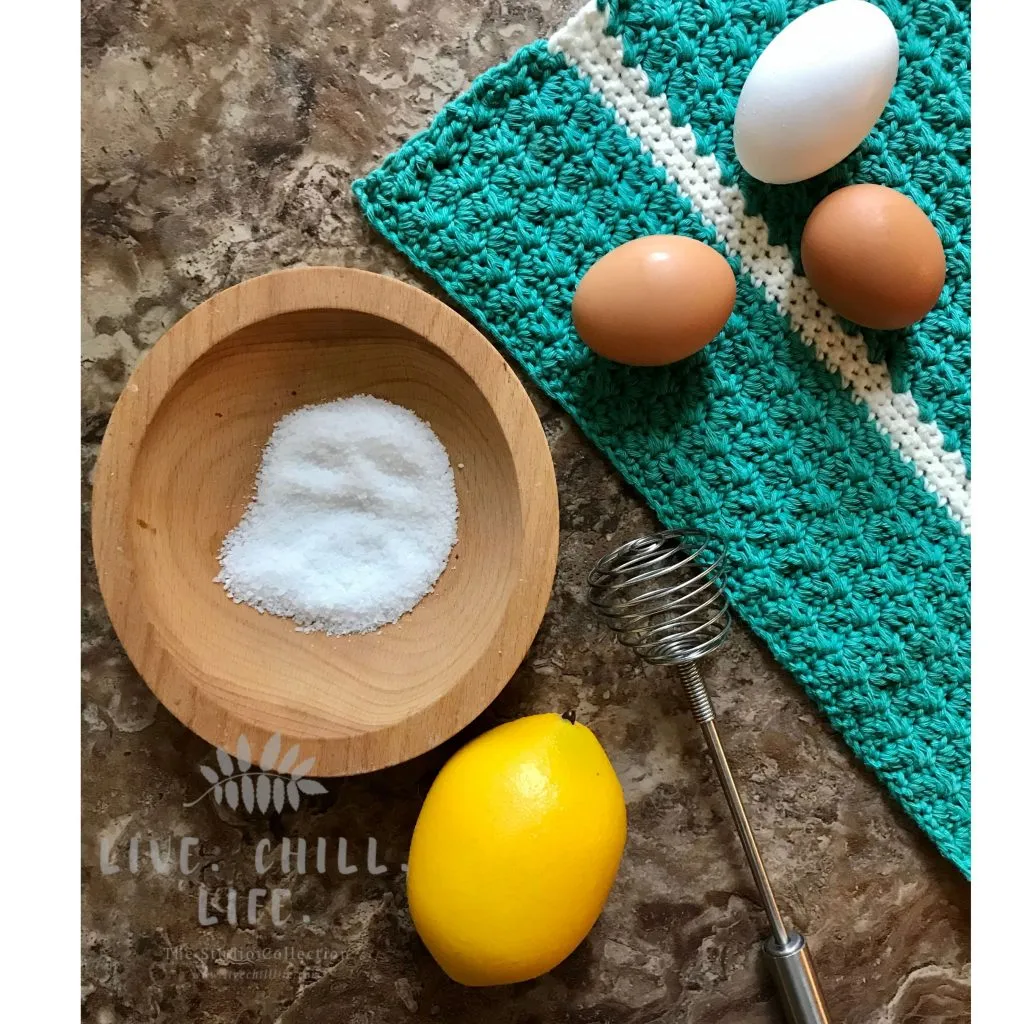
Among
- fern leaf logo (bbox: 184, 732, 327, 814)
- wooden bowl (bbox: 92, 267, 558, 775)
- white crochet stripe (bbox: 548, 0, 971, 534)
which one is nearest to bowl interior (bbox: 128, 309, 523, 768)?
wooden bowl (bbox: 92, 267, 558, 775)

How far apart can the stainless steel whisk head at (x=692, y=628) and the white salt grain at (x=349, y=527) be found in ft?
0.49

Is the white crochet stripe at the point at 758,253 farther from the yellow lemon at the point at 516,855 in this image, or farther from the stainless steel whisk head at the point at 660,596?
the yellow lemon at the point at 516,855

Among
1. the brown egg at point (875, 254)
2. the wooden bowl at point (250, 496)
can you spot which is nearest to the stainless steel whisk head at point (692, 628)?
the wooden bowl at point (250, 496)

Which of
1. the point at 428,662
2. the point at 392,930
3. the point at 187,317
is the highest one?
the point at 187,317

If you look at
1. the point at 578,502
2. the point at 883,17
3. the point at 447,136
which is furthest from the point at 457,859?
the point at 883,17

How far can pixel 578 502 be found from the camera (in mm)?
721

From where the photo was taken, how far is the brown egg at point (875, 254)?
0.62 meters

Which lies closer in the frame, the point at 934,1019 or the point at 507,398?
the point at 507,398

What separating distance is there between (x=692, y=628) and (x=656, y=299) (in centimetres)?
27

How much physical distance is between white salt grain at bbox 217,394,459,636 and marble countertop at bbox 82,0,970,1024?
0.12 metres

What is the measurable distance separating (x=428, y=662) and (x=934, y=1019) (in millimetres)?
542

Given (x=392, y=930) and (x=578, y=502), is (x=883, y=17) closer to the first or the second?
(x=578, y=502)

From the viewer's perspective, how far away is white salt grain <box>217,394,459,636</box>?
2.22ft

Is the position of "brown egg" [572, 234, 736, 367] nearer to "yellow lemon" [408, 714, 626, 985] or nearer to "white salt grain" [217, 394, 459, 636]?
"white salt grain" [217, 394, 459, 636]
